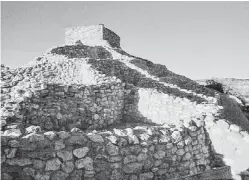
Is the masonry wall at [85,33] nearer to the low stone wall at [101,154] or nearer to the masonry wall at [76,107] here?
the masonry wall at [76,107]

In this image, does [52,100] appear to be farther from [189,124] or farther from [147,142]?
[189,124]

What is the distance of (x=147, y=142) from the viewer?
161 inches

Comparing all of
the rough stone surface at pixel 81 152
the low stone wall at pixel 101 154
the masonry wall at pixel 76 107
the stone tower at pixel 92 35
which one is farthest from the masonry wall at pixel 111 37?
the rough stone surface at pixel 81 152

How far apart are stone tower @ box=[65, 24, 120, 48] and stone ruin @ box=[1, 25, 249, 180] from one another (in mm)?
7810

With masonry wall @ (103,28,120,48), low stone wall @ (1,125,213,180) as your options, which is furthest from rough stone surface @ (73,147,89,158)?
masonry wall @ (103,28,120,48)

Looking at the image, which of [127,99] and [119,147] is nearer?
[119,147]

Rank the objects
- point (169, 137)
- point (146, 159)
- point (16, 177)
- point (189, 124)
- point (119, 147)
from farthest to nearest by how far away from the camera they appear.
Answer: point (189, 124) < point (169, 137) < point (146, 159) < point (119, 147) < point (16, 177)

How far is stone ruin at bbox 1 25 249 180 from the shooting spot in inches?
129

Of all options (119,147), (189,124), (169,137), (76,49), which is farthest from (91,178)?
(76,49)

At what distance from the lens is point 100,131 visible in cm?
519

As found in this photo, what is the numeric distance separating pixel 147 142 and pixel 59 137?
5.48 feet

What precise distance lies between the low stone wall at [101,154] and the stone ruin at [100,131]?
0.04 feet

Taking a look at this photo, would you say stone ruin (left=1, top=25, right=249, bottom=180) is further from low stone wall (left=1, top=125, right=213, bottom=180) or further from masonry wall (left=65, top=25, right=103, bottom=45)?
masonry wall (left=65, top=25, right=103, bottom=45)

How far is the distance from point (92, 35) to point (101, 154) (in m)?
17.2
